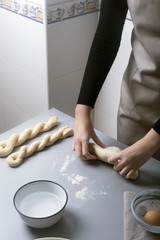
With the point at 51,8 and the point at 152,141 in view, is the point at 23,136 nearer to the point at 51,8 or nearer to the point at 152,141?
the point at 152,141

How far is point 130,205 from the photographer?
0.86 m

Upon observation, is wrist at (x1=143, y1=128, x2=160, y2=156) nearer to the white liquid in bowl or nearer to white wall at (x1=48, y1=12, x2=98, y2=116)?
the white liquid in bowl

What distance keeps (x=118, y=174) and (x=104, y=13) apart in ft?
1.65

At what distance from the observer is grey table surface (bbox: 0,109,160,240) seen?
803 mm

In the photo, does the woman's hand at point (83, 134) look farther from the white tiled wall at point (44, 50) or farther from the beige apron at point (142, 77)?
the white tiled wall at point (44, 50)

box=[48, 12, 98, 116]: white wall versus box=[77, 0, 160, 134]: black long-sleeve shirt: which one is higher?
box=[77, 0, 160, 134]: black long-sleeve shirt

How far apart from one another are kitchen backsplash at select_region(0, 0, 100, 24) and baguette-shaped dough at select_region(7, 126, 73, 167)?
68 centimetres

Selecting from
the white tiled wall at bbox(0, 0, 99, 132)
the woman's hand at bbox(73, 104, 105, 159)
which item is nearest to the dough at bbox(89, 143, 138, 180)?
the woman's hand at bbox(73, 104, 105, 159)

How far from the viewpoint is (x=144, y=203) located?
2.80 feet

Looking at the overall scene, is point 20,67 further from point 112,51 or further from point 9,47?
point 112,51

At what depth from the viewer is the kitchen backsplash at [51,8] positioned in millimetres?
1548

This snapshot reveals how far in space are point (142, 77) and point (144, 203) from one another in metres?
0.41

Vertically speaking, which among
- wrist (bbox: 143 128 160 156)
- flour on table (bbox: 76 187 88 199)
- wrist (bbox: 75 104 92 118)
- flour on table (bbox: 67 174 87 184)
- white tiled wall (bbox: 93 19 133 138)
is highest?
wrist (bbox: 143 128 160 156)

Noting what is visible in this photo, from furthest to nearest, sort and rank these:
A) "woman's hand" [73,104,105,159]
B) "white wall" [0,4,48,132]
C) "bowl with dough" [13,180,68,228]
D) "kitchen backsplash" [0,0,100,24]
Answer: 1. "white wall" [0,4,48,132]
2. "kitchen backsplash" [0,0,100,24]
3. "woman's hand" [73,104,105,159]
4. "bowl with dough" [13,180,68,228]
